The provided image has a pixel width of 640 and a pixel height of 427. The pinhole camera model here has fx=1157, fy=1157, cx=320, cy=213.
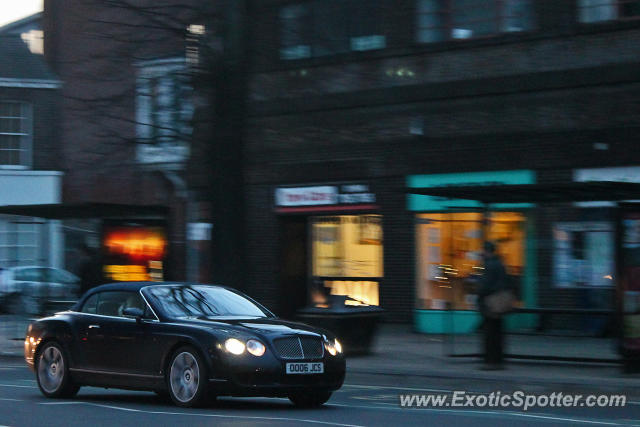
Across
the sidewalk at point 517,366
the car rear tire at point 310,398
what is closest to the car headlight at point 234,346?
the car rear tire at point 310,398

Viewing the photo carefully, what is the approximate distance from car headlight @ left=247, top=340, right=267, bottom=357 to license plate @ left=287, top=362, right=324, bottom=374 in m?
0.32

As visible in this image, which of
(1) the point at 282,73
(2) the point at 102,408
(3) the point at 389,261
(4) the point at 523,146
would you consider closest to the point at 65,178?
(1) the point at 282,73

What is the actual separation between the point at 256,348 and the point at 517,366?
Result: 20.9 ft

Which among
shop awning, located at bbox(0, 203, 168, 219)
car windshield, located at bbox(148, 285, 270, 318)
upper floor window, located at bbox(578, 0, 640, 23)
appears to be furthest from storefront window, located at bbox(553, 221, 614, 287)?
car windshield, located at bbox(148, 285, 270, 318)

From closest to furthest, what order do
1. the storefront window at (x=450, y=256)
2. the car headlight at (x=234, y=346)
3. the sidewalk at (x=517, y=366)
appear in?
the car headlight at (x=234, y=346), the sidewalk at (x=517, y=366), the storefront window at (x=450, y=256)

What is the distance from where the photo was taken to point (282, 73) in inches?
1069

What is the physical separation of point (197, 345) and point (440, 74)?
44.5 feet

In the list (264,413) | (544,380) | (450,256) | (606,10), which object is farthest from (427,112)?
(264,413)

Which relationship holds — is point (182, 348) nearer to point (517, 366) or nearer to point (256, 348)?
point (256, 348)

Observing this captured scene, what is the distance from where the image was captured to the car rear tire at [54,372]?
44.0 feet

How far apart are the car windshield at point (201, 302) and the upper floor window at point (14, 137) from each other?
27500 millimetres

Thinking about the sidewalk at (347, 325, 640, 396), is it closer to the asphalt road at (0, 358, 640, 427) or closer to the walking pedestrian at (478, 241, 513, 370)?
the walking pedestrian at (478, 241, 513, 370)

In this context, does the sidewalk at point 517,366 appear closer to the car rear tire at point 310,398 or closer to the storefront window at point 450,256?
the car rear tire at point 310,398

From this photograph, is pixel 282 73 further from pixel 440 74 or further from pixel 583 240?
pixel 583 240
